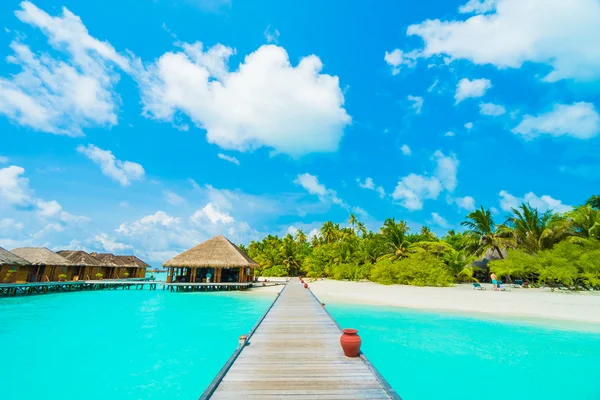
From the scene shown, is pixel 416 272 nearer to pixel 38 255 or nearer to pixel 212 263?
pixel 212 263

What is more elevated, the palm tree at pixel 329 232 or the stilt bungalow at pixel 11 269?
the palm tree at pixel 329 232

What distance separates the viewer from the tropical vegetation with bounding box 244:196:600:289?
18.3 metres

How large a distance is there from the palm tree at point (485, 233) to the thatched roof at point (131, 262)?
39321 mm

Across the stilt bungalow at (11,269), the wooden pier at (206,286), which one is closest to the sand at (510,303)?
the wooden pier at (206,286)

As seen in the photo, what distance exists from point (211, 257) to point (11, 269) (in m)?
14.7

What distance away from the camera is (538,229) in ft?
76.5

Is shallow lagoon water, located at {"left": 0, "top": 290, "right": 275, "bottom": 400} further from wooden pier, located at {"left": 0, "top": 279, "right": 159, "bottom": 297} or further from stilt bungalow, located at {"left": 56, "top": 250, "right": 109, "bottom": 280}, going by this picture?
stilt bungalow, located at {"left": 56, "top": 250, "right": 109, "bottom": 280}

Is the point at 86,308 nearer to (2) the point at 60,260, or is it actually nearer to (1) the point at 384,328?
(2) the point at 60,260

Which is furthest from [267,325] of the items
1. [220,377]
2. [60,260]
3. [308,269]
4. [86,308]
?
[308,269]

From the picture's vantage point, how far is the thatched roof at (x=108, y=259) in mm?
34206

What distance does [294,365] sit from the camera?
468 cm

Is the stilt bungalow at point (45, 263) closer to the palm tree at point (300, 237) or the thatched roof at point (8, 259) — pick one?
the thatched roof at point (8, 259)

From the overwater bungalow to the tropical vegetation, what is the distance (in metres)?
13.2

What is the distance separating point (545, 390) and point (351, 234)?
41.0 metres
